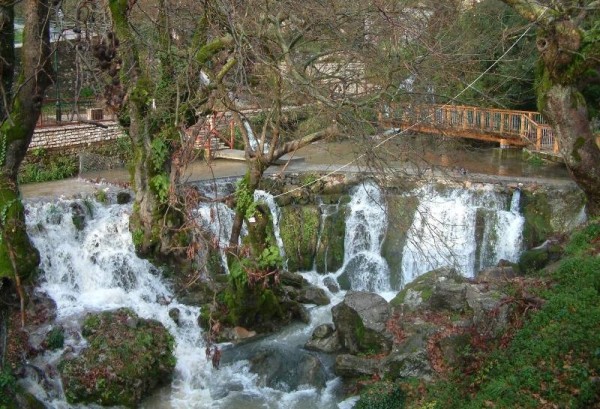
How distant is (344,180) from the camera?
16.4m

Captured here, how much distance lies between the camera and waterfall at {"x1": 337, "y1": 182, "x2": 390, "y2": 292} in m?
15.1

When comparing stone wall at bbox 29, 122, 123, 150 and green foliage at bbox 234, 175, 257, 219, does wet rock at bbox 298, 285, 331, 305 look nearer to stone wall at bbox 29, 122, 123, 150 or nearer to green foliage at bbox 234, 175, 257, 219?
green foliage at bbox 234, 175, 257, 219

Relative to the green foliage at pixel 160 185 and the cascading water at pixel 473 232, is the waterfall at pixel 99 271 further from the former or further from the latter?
the cascading water at pixel 473 232

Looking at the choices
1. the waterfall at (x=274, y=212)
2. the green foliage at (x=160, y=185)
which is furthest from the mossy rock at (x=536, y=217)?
the green foliage at (x=160, y=185)

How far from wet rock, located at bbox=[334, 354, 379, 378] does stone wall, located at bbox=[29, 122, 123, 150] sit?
960 centimetres

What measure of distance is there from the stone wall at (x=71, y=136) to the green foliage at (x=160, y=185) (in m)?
5.33

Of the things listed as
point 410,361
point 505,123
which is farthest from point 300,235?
point 505,123

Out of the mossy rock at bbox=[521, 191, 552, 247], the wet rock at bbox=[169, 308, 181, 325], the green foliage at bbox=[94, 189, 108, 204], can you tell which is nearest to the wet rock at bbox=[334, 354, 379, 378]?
the wet rock at bbox=[169, 308, 181, 325]

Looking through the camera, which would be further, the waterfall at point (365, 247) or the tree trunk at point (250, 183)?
the waterfall at point (365, 247)

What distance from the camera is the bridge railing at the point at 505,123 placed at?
63.2ft

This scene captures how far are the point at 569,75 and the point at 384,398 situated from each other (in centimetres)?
A: 538

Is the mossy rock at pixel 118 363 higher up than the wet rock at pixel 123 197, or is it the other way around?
the wet rock at pixel 123 197

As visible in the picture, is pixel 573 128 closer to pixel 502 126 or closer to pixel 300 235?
pixel 300 235

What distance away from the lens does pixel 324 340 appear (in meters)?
11.7
